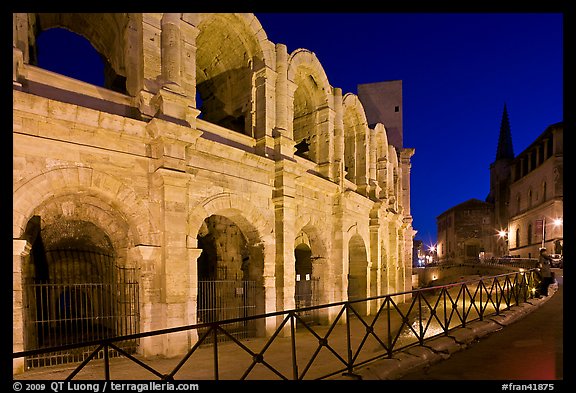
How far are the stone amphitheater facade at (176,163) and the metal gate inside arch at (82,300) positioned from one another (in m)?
0.30

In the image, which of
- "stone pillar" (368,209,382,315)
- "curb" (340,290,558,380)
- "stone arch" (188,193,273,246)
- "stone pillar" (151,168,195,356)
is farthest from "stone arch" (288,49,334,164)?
"curb" (340,290,558,380)

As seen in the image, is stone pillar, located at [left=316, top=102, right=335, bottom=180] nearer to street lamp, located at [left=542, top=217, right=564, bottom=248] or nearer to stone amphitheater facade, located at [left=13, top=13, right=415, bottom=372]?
stone amphitheater facade, located at [left=13, top=13, right=415, bottom=372]

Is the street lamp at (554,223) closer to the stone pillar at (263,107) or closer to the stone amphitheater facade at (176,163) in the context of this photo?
the stone amphitheater facade at (176,163)

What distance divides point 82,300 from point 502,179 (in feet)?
159

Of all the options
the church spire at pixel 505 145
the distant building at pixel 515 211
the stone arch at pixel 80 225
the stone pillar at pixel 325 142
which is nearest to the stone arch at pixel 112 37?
the stone arch at pixel 80 225

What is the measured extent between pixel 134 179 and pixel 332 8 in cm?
500

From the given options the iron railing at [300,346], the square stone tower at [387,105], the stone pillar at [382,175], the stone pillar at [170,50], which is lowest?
the iron railing at [300,346]

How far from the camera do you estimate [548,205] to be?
33.1m

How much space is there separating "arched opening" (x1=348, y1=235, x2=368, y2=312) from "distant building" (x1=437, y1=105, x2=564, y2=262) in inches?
731

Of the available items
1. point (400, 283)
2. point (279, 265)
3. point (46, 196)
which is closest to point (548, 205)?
point (400, 283)

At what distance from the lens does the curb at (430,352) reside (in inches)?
197

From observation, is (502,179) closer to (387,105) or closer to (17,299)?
(387,105)
